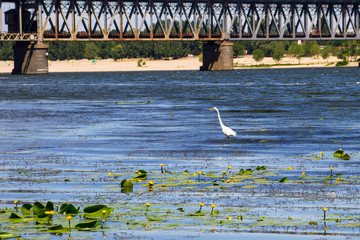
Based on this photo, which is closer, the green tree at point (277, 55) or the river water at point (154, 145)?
the river water at point (154, 145)

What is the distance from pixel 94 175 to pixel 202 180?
1.97 metres

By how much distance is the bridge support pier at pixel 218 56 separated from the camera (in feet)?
431

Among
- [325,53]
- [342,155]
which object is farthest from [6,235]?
[325,53]

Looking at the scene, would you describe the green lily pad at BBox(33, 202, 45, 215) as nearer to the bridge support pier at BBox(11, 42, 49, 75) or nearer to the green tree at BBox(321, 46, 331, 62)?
the bridge support pier at BBox(11, 42, 49, 75)

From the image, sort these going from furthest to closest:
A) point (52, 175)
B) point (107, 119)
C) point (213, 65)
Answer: point (213, 65), point (107, 119), point (52, 175)

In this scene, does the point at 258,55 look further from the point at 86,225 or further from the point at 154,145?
the point at 86,225

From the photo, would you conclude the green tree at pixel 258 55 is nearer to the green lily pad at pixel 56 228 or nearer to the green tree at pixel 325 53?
the green tree at pixel 325 53

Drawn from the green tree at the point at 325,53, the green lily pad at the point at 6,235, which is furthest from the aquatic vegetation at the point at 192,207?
the green tree at the point at 325,53

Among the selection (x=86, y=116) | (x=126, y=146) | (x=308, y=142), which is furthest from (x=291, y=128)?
(x=86, y=116)

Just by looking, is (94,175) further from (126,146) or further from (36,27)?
(36,27)

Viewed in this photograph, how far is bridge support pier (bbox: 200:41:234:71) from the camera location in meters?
131

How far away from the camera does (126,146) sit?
18344 millimetres

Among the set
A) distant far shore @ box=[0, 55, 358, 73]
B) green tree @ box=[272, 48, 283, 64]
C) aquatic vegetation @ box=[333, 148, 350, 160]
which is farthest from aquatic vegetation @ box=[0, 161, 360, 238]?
green tree @ box=[272, 48, 283, 64]

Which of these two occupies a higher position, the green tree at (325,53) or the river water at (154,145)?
the river water at (154,145)
